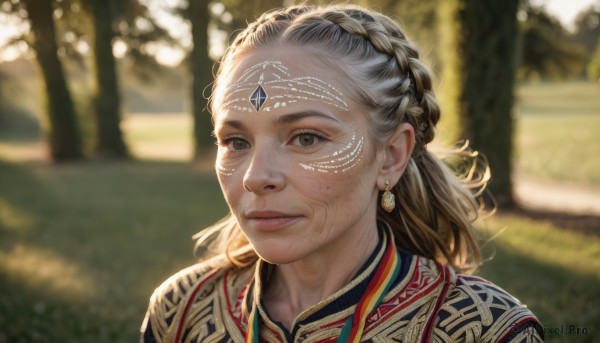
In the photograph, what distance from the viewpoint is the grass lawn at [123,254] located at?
16.8 ft

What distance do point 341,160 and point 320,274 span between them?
540 millimetres

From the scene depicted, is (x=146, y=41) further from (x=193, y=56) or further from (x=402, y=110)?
(x=402, y=110)

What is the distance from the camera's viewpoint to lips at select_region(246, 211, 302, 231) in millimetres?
2043

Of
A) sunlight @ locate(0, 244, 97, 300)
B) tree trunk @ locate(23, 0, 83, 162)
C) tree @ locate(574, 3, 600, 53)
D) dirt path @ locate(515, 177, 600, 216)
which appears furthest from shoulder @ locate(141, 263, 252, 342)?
tree @ locate(574, 3, 600, 53)

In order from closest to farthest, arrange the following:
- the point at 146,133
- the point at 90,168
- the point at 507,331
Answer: the point at 507,331 → the point at 90,168 → the point at 146,133

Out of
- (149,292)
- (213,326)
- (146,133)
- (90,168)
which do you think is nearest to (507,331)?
(213,326)

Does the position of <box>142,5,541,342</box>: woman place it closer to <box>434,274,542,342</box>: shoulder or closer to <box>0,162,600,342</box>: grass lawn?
<box>434,274,542,342</box>: shoulder

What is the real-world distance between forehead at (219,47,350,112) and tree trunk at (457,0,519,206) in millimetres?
8453

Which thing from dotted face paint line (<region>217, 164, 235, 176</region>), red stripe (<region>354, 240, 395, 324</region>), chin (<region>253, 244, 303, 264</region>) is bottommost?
red stripe (<region>354, 240, 395, 324</region>)

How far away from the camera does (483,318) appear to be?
81.4 inches

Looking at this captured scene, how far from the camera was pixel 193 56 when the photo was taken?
17.9m

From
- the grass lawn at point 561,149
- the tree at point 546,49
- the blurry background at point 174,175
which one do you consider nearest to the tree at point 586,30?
the grass lawn at point 561,149

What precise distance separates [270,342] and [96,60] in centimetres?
2139

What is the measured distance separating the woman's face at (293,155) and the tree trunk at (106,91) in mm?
20603
